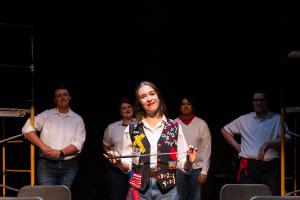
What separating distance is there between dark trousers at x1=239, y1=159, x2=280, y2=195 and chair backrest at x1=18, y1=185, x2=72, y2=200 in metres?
2.56

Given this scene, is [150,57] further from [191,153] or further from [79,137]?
[191,153]

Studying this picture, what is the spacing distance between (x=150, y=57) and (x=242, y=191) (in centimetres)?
397

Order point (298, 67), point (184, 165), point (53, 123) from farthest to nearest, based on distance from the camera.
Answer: point (298, 67) < point (53, 123) < point (184, 165)

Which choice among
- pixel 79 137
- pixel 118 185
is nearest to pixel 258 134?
pixel 118 185

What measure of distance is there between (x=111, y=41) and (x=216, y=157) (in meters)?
2.24

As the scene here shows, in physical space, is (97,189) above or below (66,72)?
below

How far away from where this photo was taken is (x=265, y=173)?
5.29m

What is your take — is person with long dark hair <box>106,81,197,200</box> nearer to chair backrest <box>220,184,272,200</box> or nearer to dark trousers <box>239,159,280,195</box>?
chair backrest <box>220,184,272,200</box>

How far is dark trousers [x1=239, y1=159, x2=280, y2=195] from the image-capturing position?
526 cm

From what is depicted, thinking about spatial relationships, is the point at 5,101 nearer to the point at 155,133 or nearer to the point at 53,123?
the point at 53,123

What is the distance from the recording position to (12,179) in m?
7.00

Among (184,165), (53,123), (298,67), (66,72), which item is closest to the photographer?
(184,165)

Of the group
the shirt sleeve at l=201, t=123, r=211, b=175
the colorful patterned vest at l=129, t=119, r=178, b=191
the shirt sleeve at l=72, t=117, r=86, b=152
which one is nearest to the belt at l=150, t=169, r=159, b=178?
the colorful patterned vest at l=129, t=119, r=178, b=191

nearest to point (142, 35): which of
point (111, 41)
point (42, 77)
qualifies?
point (111, 41)
